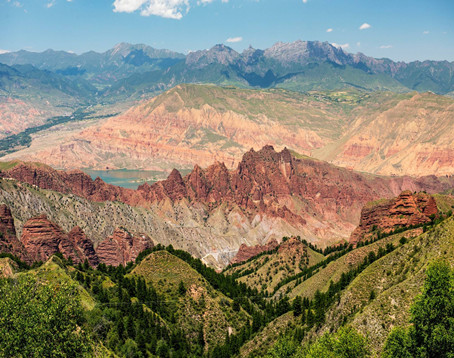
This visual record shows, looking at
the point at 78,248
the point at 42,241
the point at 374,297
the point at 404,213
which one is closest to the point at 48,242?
the point at 42,241

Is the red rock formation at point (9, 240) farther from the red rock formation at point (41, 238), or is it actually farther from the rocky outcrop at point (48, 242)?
the rocky outcrop at point (48, 242)

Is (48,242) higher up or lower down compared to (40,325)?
lower down

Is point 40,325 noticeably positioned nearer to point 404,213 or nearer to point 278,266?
point 404,213

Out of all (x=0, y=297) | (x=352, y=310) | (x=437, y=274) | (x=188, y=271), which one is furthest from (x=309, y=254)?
(x=0, y=297)

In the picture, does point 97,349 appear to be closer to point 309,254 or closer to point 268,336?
point 268,336

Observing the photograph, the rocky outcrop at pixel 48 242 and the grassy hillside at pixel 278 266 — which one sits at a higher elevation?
the rocky outcrop at pixel 48 242

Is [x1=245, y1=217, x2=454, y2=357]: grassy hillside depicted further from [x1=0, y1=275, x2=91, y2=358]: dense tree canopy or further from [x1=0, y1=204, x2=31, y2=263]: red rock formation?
[x1=0, y1=204, x2=31, y2=263]: red rock formation

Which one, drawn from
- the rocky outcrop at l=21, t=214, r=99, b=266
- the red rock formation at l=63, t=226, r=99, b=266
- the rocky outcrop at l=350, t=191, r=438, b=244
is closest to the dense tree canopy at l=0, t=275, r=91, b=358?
the rocky outcrop at l=21, t=214, r=99, b=266

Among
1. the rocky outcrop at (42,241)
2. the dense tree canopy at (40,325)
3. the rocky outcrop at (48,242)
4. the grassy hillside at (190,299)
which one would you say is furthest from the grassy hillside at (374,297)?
the rocky outcrop at (48,242)
